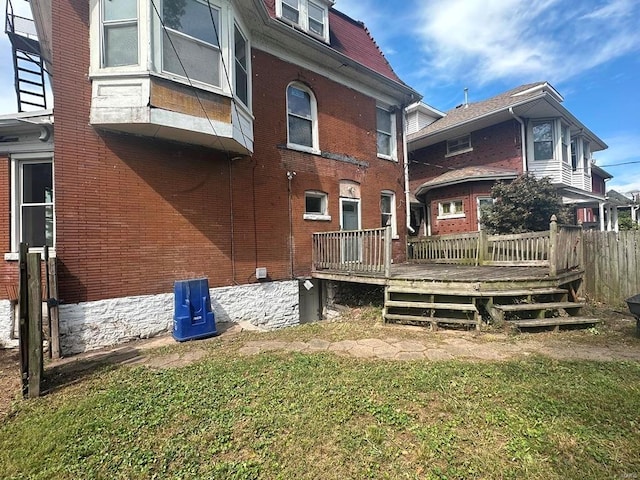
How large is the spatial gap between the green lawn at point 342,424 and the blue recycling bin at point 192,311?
6.11 feet

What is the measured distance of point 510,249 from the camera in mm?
9023

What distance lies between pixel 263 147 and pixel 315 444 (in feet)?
24.1

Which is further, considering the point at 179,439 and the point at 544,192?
the point at 544,192

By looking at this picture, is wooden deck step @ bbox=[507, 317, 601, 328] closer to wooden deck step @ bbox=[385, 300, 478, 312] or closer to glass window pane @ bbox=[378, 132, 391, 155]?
wooden deck step @ bbox=[385, 300, 478, 312]

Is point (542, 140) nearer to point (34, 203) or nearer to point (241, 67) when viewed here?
point (241, 67)

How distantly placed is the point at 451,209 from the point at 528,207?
3.91m

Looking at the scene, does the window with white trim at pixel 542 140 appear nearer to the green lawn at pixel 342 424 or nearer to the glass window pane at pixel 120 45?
the green lawn at pixel 342 424

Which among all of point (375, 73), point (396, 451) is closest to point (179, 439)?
point (396, 451)

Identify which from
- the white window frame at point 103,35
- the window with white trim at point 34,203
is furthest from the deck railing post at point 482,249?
the window with white trim at point 34,203

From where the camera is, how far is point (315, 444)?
2664 mm

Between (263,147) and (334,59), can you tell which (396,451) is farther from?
(334,59)

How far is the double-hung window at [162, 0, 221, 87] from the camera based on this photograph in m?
6.09

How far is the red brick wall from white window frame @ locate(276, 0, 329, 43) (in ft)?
4.96

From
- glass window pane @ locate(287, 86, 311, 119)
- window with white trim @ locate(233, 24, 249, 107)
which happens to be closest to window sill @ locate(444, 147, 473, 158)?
glass window pane @ locate(287, 86, 311, 119)
